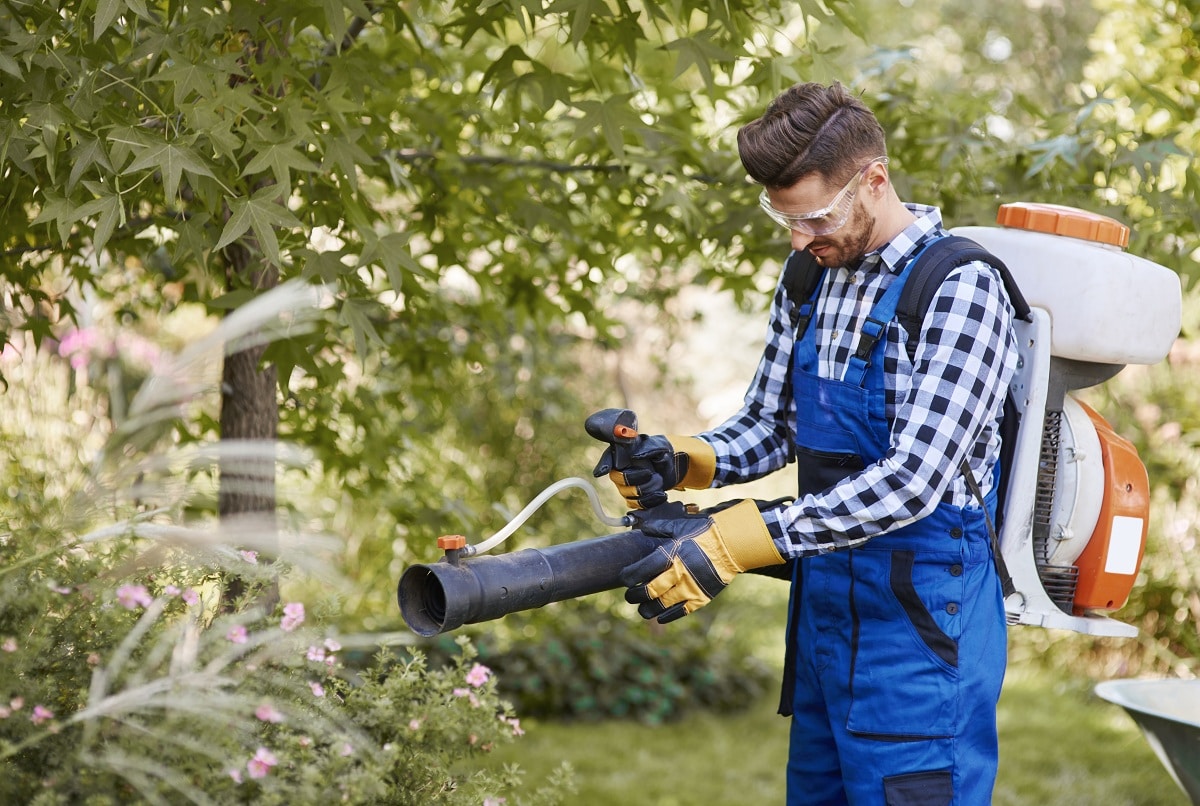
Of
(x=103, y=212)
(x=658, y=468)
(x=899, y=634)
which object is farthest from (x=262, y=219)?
(x=899, y=634)

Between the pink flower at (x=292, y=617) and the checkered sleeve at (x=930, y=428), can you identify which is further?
the checkered sleeve at (x=930, y=428)

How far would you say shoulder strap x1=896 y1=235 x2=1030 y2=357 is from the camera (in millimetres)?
1729

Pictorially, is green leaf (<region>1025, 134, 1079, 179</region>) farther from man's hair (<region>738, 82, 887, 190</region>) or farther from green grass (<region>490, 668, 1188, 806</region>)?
green grass (<region>490, 668, 1188, 806</region>)

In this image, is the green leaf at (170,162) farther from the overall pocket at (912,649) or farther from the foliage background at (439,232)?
the overall pocket at (912,649)

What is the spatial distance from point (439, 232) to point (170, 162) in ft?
4.71

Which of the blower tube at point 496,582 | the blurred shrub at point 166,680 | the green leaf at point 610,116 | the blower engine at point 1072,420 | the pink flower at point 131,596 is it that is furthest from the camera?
the green leaf at point 610,116

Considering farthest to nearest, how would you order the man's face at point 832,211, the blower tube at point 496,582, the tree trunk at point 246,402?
the tree trunk at point 246,402
the man's face at point 832,211
the blower tube at point 496,582

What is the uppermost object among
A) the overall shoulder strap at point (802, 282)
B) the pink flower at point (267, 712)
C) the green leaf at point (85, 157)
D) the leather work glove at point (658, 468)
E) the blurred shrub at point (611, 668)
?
the green leaf at point (85, 157)

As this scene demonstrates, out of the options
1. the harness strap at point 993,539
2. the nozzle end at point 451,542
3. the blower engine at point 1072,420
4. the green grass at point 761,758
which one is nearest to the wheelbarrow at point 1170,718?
the blower engine at point 1072,420

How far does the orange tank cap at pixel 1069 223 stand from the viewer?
2.01 m

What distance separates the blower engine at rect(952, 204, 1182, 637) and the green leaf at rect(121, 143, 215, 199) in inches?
54.0

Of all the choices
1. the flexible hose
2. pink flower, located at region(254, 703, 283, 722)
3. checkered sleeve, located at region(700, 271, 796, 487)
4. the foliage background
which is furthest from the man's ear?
pink flower, located at region(254, 703, 283, 722)

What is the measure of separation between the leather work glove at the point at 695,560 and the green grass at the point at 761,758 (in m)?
1.99

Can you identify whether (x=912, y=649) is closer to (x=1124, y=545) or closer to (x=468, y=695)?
(x=1124, y=545)
